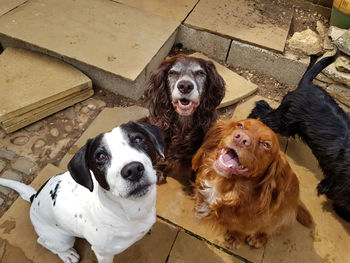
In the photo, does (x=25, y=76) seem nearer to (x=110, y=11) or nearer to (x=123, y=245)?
(x=110, y=11)

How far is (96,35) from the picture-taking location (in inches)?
155

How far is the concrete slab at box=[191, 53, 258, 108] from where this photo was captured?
155 inches

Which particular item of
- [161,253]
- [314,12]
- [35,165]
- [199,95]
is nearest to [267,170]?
[199,95]

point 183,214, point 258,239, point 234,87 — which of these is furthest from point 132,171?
point 234,87

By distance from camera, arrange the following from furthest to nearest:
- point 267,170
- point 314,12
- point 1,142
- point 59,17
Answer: point 314,12
point 59,17
point 1,142
point 267,170

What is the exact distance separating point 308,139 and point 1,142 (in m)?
3.43

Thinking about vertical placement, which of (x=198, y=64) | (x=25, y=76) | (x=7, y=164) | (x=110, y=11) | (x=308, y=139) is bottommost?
(x=7, y=164)

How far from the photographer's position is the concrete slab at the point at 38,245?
8.67ft

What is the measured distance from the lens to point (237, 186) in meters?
2.30

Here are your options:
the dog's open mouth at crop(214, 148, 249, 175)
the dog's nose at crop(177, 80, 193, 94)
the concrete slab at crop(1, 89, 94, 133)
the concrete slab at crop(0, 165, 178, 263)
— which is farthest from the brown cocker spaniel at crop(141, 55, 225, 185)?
the concrete slab at crop(1, 89, 94, 133)

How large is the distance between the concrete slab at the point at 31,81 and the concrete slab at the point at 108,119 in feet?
1.57

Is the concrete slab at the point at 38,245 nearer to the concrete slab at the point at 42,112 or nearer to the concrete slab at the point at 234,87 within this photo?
the concrete slab at the point at 42,112

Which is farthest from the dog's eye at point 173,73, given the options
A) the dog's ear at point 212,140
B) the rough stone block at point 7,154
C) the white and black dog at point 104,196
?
the rough stone block at point 7,154

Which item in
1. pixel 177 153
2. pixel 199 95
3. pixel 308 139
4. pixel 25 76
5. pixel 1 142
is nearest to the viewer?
pixel 199 95
